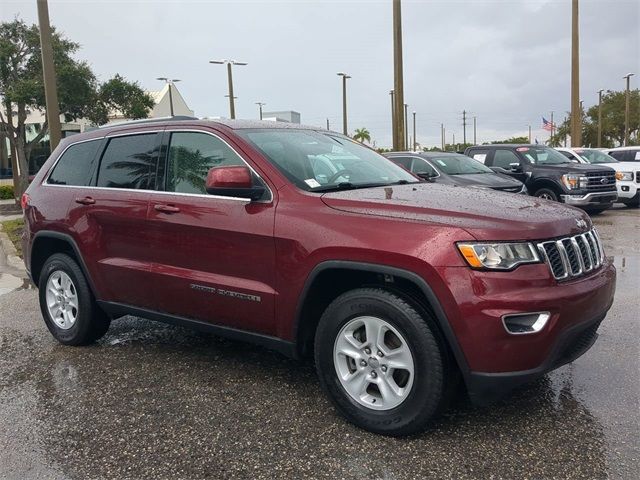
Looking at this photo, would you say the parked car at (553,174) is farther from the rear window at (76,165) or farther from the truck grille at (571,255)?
the truck grille at (571,255)

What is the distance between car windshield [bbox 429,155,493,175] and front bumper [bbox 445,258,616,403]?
8728mm

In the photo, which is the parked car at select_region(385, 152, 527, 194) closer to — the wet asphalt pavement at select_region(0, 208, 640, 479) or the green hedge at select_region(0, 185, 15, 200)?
the wet asphalt pavement at select_region(0, 208, 640, 479)

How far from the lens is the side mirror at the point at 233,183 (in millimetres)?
3408

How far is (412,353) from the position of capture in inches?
117

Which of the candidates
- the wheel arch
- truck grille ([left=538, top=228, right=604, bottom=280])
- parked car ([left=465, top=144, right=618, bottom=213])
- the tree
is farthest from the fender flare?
the tree

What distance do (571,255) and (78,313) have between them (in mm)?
3697

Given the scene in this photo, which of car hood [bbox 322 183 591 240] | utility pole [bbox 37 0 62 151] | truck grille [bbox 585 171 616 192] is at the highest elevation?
utility pole [bbox 37 0 62 151]

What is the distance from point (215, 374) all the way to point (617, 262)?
602cm

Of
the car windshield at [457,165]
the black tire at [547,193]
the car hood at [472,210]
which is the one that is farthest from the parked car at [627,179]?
the car hood at [472,210]

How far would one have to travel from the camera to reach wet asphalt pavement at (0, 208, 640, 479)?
2.89 meters

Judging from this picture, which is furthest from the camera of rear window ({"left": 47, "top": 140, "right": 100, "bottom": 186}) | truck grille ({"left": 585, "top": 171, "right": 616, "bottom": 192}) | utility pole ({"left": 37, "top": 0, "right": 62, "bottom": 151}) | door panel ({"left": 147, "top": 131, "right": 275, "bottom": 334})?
truck grille ({"left": 585, "top": 171, "right": 616, "bottom": 192})

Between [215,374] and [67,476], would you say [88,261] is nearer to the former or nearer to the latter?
[215,374]

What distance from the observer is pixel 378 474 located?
2.79m

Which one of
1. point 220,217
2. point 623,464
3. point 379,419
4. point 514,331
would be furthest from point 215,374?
point 623,464
